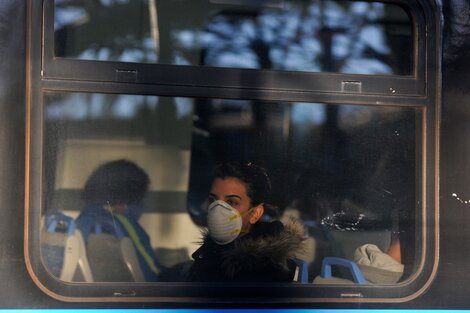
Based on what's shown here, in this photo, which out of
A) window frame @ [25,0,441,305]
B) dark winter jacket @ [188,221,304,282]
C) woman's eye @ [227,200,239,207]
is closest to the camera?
window frame @ [25,0,441,305]

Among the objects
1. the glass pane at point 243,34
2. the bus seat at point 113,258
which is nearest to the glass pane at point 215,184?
the bus seat at point 113,258

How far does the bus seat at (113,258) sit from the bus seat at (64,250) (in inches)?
1.3

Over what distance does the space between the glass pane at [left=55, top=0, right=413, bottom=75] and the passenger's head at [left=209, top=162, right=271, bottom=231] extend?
390mm

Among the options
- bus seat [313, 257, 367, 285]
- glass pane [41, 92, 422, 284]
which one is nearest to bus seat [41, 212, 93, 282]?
glass pane [41, 92, 422, 284]

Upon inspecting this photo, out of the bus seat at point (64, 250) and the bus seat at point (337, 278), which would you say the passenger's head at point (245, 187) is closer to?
the bus seat at point (337, 278)

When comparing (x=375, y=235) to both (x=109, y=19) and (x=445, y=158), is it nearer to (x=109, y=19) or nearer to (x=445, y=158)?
(x=445, y=158)

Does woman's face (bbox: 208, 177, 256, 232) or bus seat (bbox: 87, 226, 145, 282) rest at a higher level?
woman's face (bbox: 208, 177, 256, 232)

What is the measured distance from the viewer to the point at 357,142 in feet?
9.23

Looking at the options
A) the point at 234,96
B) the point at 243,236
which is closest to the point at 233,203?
the point at 243,236

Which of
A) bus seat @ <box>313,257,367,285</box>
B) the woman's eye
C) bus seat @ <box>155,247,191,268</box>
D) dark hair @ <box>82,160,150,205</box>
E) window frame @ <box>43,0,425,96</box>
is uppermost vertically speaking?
window frame @ <box>43,0,425,96</box>

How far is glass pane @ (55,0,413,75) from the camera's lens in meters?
2.65

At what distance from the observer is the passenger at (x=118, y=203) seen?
8.78 feet

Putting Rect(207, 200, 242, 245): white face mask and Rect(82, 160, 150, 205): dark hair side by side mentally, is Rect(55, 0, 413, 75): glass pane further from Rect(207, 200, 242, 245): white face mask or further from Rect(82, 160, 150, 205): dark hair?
Rect(207, 200, 242, 245): white face mask

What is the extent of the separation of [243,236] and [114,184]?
1.70 ft
